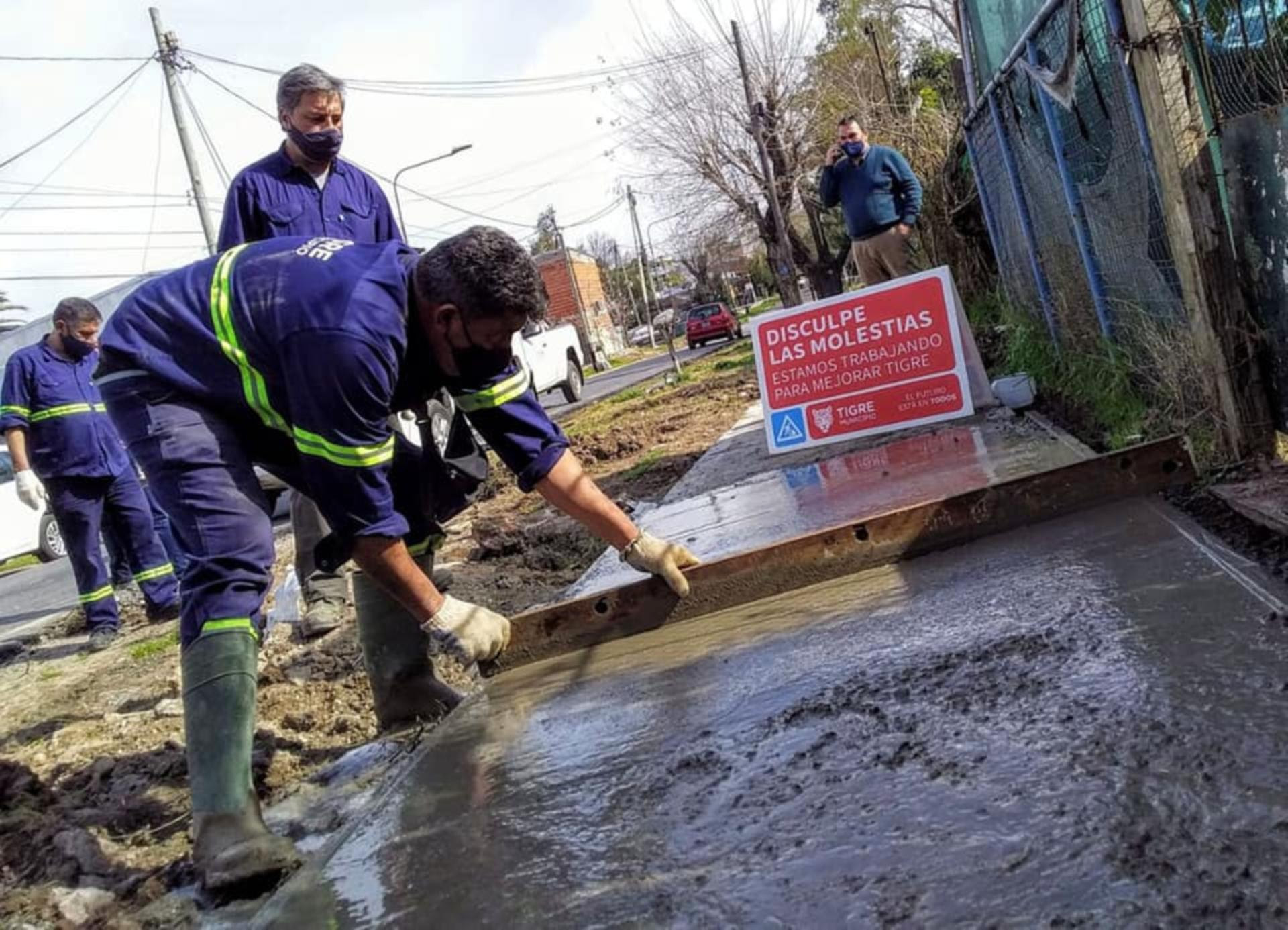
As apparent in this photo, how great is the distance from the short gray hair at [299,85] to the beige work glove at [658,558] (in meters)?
1.95

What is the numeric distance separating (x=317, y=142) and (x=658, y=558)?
191 centimetres

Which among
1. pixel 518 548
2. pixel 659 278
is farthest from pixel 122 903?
A: pixel 659 278

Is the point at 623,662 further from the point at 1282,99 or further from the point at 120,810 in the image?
the point at 1282,99

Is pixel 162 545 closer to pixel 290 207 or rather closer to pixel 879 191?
pixel 290 207

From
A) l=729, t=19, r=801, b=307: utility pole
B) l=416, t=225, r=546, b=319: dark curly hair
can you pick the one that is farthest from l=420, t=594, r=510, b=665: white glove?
l=729, t=19, r=801, b=307: utility pole

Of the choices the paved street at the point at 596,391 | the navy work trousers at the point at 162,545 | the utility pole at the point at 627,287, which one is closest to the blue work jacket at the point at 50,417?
the navy work trousers at the point at 162,545

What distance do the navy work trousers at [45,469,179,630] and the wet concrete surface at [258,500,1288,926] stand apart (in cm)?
384

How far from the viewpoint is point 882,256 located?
7.59 metres

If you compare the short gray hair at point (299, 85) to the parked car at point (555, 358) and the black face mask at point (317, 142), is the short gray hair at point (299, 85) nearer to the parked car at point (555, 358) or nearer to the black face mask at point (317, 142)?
the black face mask at point (317, 142)

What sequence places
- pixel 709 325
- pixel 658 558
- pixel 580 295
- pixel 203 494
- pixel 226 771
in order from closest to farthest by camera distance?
pixel 226 771 < pixel 203 494 < pixel 658 558 < pixel 709 325 < pixel 580 295

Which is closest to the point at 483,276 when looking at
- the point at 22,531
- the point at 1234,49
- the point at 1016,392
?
the point at 1234,49

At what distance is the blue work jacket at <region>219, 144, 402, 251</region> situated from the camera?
12.0ft

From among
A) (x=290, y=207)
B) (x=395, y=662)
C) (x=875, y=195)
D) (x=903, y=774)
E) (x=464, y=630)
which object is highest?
(x=290, y=207)

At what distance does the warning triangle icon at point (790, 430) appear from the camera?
585 centimetres
